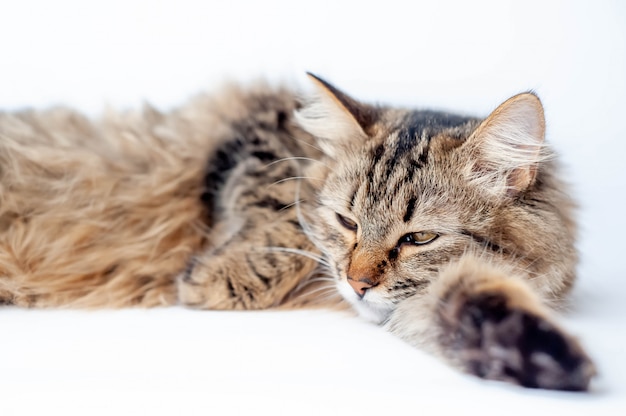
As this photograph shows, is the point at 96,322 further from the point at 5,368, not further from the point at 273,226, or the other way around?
the point at 273,226

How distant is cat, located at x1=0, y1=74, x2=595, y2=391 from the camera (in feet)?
3.98

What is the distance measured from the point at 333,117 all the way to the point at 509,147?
0.48m

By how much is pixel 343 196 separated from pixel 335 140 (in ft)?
0.69

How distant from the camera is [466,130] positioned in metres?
1.49

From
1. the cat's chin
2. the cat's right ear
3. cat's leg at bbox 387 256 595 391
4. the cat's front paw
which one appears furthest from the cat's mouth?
the cat's right ear

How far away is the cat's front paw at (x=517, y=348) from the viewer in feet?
3.28

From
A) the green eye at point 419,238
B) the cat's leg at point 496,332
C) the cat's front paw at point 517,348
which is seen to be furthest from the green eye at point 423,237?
the cat's front paw at point 517,348

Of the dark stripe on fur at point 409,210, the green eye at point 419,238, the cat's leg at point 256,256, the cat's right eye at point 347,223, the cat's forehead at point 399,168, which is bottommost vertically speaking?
the cat's leg at point 256,256

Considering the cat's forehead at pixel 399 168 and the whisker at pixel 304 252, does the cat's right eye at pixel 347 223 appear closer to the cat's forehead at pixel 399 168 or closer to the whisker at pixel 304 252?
the cat's forehead at pixel 399 168

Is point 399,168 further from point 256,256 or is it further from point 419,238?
point 256,256

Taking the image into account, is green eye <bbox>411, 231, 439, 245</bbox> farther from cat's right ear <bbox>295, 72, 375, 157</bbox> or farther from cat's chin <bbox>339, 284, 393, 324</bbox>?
cat's right ear <bbox>295, 72, 375, 157</bbox>

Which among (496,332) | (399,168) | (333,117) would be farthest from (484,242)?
A: (333,117)

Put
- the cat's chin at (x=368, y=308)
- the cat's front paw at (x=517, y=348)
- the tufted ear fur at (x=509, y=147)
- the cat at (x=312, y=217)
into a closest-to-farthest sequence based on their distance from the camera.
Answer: the cat's front paw at (x=517, y=348)
the cat at (x=312, y=217)
the tufted ear fur at (x=509, y=147)
the cat's chin at (x=368, y=308)

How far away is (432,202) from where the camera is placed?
1.40 meters
